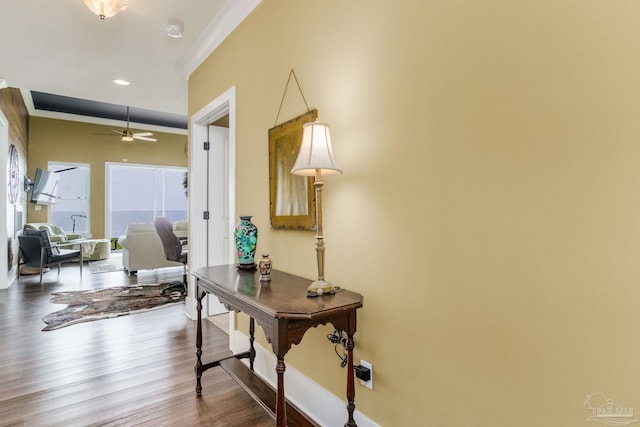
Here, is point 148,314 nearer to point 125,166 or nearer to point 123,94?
point 123,94

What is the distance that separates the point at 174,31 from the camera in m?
2.90

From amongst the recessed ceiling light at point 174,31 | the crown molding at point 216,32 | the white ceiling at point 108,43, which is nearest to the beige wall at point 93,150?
the white ceiling at point 108,43

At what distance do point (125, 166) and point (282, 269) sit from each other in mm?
7929

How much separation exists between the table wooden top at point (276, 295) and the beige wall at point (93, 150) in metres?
7.42

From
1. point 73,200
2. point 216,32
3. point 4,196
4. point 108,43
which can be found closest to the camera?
point 216,32

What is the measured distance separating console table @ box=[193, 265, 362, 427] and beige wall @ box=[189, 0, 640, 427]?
0.12 m

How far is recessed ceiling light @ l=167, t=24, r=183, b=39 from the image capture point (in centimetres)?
284

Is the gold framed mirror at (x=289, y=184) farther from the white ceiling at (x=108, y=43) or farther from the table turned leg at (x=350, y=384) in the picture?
the white ceiling at (x=108, y=43)

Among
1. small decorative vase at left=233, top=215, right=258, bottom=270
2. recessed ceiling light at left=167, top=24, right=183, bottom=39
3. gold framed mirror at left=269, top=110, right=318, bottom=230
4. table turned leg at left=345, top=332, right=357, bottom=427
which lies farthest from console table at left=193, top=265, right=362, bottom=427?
recessed ceiling light at left=167, top=24, right=183, bottom=39

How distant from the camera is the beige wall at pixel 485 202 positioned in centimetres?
86

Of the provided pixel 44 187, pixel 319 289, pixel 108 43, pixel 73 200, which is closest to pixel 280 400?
pixel 319 289

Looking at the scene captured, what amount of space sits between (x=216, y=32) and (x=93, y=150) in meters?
6.74

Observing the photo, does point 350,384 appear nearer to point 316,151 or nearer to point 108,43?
point 316,151

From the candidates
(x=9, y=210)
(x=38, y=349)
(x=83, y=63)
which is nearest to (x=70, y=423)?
(x=38, y=349)
